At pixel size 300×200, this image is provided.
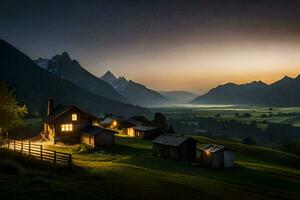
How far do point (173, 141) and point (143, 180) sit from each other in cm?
3526

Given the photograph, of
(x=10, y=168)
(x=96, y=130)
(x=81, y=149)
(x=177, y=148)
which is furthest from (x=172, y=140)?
(x=10, y=168)

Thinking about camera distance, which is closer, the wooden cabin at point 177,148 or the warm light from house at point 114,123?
the wooden cabin at point 177,148

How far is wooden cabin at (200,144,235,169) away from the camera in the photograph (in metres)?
61.2

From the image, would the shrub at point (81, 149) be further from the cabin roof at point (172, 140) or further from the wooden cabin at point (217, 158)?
the wooden cabin at point (217, 158)

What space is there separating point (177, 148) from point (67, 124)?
31251 mm

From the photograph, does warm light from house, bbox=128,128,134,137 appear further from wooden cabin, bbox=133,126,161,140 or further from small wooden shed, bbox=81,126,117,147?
small wooden shed, bbox=81,126,117,147

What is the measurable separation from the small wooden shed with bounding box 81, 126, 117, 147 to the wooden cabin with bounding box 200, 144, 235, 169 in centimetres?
2728

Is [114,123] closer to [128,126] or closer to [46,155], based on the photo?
[128,126]

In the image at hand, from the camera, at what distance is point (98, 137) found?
79562mm

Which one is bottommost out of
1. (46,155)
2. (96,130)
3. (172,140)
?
(172,140)

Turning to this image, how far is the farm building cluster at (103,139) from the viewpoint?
204 feet

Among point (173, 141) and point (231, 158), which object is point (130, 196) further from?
point (173, 141)

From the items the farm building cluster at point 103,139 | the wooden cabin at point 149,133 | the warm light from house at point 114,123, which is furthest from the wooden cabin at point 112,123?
the farm building cluster at point 103,139

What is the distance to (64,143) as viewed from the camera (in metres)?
81.6
